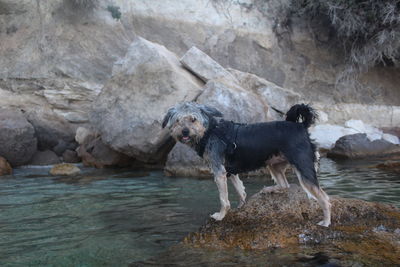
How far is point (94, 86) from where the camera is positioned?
1525 cm

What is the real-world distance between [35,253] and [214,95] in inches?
260

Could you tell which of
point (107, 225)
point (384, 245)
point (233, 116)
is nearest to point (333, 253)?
point (384, 245)

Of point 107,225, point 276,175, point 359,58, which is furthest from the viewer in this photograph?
point 359,58

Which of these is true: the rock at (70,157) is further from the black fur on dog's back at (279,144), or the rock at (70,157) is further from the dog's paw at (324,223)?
the dog's paw at (324,223)

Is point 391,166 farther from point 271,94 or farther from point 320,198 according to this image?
point 320,198

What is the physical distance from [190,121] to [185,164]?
4.79 metres

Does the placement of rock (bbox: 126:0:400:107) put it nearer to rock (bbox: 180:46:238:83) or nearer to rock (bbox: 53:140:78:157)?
rock (bbox: 180:46:238:83)

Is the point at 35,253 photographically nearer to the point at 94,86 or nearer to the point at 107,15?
the point at 94,86

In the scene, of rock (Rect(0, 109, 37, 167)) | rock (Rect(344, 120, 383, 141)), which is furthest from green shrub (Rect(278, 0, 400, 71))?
rock (Rect(0, 109, 37, 167))

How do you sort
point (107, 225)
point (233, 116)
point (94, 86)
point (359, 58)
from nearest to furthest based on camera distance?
point (107, 225)
point (233, 116)
point (94, 86)
point (359, 58)

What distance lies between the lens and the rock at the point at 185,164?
10086 millimetres

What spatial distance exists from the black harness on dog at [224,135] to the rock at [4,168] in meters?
7.16

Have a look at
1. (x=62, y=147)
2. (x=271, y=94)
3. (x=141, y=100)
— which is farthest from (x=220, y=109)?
(x=62, y=147)

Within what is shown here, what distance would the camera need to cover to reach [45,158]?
41.5ft
